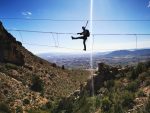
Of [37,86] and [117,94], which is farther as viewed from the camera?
[37,86]

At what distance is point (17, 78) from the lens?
218 feet

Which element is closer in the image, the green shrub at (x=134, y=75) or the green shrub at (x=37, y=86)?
the green shrub at (x=134, y=75)

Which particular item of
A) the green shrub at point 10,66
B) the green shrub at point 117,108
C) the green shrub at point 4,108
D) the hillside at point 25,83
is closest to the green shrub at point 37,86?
the hillside at point 25,83

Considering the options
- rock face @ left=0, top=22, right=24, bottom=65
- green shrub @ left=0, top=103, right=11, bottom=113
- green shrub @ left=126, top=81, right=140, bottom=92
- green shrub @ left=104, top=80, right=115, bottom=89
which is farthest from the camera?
rock face @ left=0, top=22, right=24, bottom=65

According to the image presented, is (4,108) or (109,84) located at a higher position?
(109,84)

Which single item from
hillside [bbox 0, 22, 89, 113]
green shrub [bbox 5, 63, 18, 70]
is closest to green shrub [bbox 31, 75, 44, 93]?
hillside [bbox 0, 22, 89, 113]

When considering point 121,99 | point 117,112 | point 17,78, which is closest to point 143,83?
point 121,99

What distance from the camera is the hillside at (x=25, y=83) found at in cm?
5269

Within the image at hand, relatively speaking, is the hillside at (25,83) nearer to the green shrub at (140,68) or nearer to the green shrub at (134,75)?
the green shrub at (134,75)

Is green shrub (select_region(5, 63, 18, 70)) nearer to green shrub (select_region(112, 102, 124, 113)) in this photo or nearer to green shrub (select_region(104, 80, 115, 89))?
green shrub (select_region(104, 80, 115, 89))

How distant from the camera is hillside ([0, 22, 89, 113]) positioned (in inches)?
2074

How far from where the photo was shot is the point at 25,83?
214ft

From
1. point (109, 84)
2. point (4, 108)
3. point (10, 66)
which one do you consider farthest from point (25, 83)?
point (109, 84)

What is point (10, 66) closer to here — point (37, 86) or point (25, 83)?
point (25, 83)
